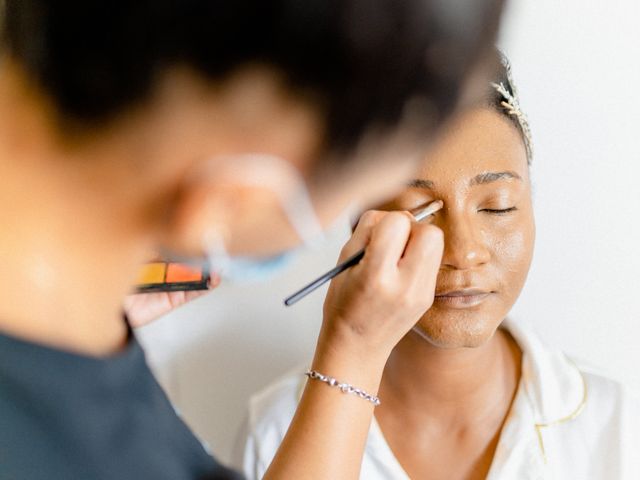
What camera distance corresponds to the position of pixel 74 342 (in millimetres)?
416

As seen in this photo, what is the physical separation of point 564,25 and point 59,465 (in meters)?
0.89

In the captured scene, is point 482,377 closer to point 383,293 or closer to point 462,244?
point 462,244

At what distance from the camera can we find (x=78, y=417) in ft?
1.41

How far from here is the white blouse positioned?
37.0 inches

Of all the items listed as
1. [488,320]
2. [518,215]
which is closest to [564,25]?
[518,215]

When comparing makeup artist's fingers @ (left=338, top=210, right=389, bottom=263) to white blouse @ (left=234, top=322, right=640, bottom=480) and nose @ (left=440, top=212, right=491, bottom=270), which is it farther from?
white blouse @ (left=234, top=322, right=640, bottom=480)

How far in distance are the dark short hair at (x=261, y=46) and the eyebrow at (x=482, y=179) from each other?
51cm

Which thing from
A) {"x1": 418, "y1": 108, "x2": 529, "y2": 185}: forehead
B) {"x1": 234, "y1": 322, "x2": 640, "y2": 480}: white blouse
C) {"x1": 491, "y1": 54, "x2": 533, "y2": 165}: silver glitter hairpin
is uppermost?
{"x1": 491, "y1": 54, "x2": 533, "y2": 165}: silver glitter hairpin

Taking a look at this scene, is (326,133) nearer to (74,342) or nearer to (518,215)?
(74,342)

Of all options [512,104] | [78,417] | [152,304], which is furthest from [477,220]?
[78,417]

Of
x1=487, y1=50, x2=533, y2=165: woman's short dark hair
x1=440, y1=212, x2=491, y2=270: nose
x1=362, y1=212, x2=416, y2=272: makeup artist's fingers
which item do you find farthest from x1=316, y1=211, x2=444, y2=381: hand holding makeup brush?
x1=487, y1=50, x2=533, y2=165: woman's short dark hair

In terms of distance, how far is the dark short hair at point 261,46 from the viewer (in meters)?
0.31

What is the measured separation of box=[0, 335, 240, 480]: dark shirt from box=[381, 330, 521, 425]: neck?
52 cm

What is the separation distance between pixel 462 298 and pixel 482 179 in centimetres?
14
